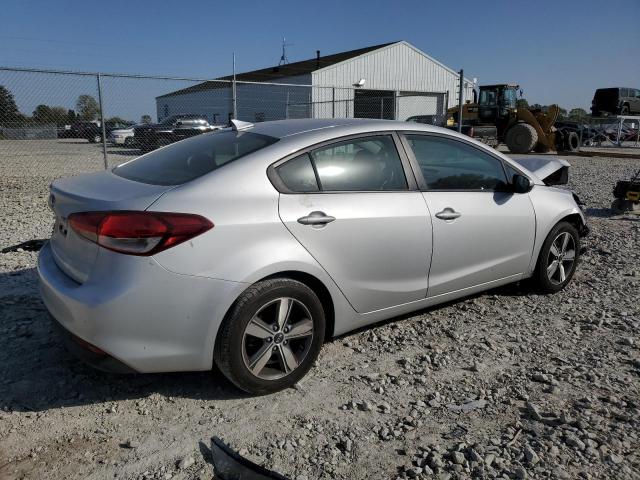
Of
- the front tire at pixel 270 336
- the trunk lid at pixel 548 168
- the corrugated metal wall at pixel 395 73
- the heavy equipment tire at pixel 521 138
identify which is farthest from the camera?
the corrugated metal wall at pixel 395 73

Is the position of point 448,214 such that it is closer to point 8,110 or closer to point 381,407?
point 381,407

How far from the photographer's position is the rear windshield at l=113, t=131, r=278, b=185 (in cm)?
296

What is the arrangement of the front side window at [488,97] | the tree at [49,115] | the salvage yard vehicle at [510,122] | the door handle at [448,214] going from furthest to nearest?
the front side window at [488,97] → the salvage yard vehicle at [510,122] → the tree at [49,115] → the door handle at [448,214]

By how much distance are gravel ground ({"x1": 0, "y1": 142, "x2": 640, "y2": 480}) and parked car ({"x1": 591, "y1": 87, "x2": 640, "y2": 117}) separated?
3029 centimetres

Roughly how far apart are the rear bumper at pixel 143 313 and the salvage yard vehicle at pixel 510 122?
69.9ft

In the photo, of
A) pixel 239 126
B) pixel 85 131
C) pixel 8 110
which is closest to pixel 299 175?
pixel 239 126

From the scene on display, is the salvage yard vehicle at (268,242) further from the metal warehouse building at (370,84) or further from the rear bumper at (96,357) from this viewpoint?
the metal warehouse building at (370,84)

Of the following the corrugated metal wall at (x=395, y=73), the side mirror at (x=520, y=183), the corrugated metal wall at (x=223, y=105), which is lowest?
the side mirror at (x=520, y=183)

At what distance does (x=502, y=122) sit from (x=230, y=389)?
73.5 feet

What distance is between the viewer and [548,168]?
Answer: 5.18 m

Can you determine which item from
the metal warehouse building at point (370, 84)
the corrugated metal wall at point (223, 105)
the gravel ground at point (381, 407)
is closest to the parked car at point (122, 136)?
the corrugated metal wall at point (223, 105)

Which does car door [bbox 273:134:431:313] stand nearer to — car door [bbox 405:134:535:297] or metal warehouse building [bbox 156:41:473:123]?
car door [bbox 405:134:535:297]

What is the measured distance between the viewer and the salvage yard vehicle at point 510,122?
2180 cm

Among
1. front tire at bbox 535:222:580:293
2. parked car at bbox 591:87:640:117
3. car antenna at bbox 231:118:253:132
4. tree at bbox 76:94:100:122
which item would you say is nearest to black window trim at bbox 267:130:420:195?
car antenna at bbox 231:118:253:132
